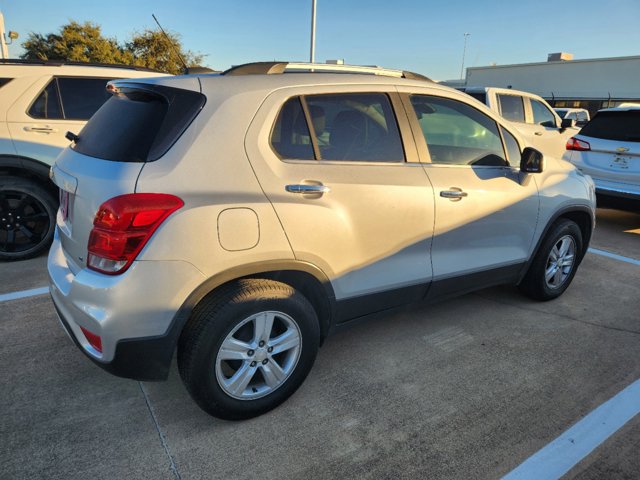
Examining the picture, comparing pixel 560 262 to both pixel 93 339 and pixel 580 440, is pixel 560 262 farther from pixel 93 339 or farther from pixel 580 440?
pixel 93 339

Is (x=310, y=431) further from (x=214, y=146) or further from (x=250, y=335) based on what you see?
(x=214, y=146)

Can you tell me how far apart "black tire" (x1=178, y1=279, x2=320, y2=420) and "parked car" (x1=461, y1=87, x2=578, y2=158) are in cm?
791

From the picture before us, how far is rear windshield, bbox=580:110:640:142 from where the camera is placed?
6091 mm

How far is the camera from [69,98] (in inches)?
190

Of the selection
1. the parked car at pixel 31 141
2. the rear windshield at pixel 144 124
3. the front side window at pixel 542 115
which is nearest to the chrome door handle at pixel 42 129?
the parked car at pixel 31 141

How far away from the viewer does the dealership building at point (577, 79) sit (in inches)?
1140

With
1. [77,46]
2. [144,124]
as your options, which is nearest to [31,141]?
[144,124]

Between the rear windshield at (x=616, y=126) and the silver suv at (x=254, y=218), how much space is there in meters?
4.32

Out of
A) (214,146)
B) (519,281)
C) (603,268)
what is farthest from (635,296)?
(214,146)

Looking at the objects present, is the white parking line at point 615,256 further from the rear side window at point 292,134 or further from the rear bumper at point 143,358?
the rear bumper at point 143,358

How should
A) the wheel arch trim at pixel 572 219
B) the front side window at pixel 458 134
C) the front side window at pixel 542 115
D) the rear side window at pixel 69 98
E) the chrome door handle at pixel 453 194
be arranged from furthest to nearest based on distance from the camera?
the front side window at pixel 542 115 → the rear side window at pixel 69 98 → the wheel arch trim at pixel 572 219 → the front side window at pixel 458 134 → the chrome door handle at pixel 453 194

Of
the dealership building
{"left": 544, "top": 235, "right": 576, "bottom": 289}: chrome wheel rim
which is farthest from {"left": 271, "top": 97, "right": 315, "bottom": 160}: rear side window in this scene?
the dealership building

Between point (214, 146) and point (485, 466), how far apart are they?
2.02 m

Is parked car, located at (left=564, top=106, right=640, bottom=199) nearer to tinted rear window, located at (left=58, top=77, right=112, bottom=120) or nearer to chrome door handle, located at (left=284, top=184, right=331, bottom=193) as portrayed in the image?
chrome door handle, located at (left=284, top=184, right=331, bottom=193)
